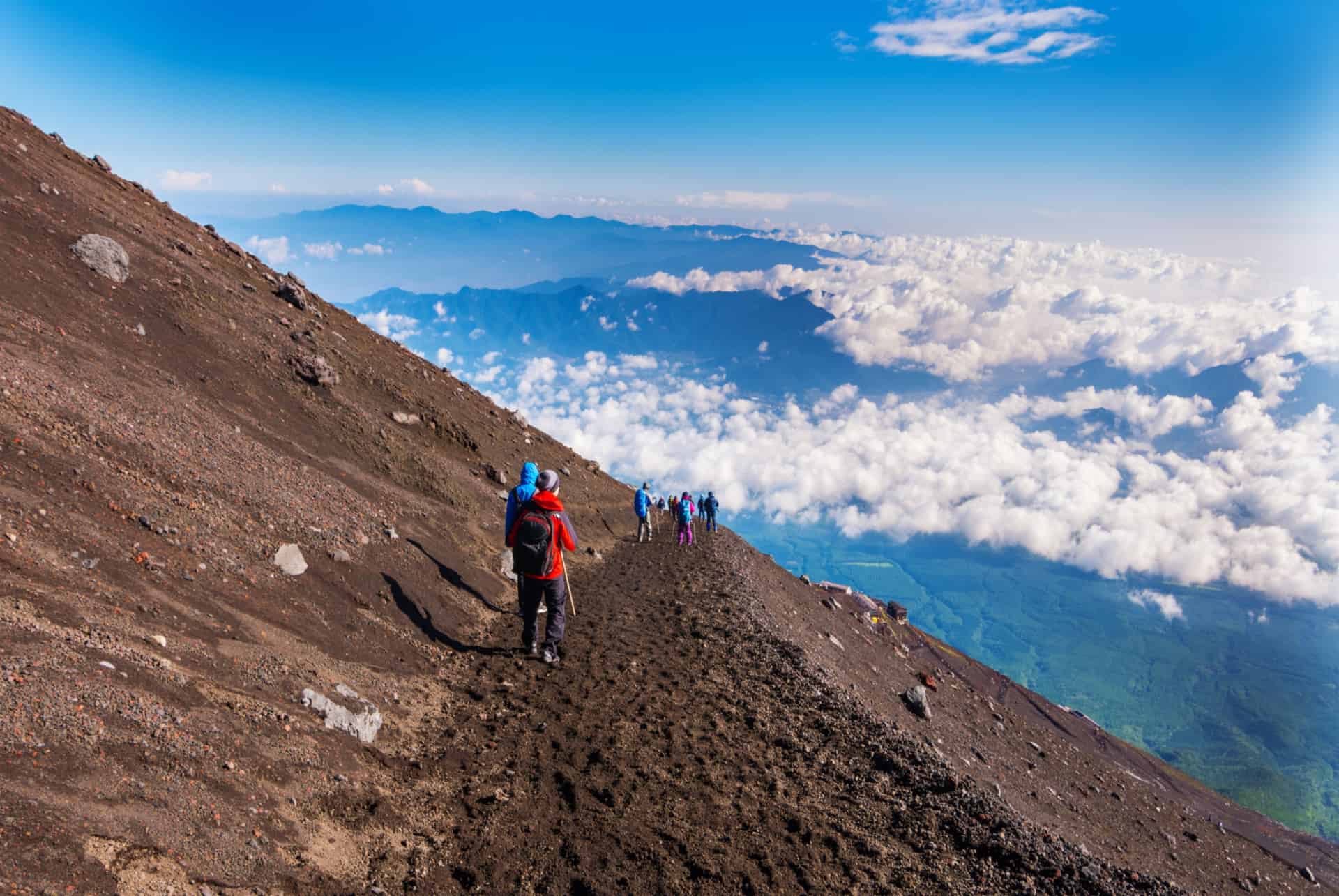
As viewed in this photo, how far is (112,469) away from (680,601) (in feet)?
45.6

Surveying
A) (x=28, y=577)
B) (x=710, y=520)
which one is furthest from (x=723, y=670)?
(x=710, y=520)

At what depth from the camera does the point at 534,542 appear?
1113 centimetres

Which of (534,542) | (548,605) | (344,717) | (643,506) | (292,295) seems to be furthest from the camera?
(292,295)

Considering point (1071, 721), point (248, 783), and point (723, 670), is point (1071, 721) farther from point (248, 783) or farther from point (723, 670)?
point (248, 783)

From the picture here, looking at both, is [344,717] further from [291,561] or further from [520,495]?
[520,495]

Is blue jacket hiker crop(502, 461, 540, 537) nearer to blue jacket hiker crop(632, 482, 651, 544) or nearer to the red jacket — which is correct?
the red jacket

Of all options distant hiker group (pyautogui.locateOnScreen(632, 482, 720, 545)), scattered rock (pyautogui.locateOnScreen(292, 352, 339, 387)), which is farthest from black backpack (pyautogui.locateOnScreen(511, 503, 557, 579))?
scattered rock (pyautogui.locateOnScreen(292, 352, 339, 387))

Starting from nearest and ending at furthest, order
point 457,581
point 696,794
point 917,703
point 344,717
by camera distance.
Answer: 1. point 696,794
2. point 344,717
3. point 457,581
4. point 917,703

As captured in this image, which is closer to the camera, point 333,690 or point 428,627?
point 333,690

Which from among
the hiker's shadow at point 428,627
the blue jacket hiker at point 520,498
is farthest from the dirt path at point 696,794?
the blue jacket hiker at point 520,498

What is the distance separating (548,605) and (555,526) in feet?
6.29

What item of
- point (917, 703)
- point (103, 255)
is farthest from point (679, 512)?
point (103, 255)

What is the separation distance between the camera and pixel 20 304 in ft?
47.8

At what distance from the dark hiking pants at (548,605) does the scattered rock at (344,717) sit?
3.45 metres
